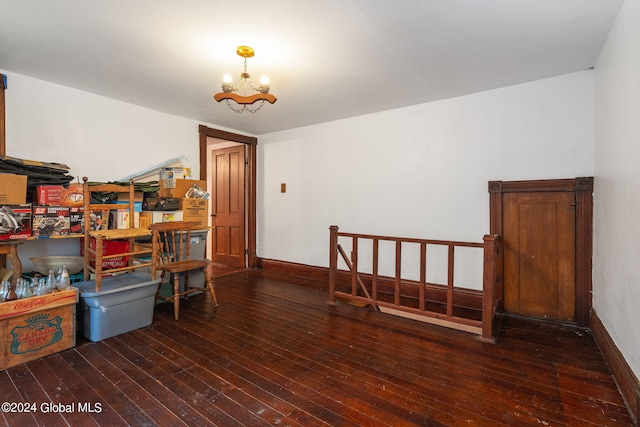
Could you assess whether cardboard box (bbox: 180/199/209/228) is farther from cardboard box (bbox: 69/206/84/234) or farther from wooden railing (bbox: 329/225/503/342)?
wooden railing (bbox: 329/225/503/342)

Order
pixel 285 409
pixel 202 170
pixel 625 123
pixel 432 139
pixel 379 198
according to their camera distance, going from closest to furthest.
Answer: pixel 285 409 → pixel 625 123 → pixel 432 139 → pixel 379 198 → pixel 202 170

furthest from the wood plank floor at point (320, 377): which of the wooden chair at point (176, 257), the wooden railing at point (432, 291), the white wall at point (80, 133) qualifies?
the white wall at point (80, 133)

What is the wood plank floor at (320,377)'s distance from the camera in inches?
66.9

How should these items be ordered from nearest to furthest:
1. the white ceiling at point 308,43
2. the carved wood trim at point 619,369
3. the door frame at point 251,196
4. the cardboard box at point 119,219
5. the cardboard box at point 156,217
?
1. the carved wood trim at point 619,369
2. the white ceiling at point 308,43
3. the cardboard box at point 119,219
4. the cardboard box at point 156,217
5. the door frame at point 251,196

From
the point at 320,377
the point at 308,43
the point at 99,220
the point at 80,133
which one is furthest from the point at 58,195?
the point at 320,377

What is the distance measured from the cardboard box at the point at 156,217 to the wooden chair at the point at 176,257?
0.27 m

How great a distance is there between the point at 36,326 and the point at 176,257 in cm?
142

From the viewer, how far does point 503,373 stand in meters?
2.15

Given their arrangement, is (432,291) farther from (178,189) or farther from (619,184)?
(178,189)

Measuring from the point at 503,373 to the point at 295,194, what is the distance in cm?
368

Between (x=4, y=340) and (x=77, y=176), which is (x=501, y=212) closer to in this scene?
(x=4, y=340)

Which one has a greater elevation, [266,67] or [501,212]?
[266,67]

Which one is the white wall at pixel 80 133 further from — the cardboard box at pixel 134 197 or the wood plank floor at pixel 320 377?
the wood plank floor at pixel 320 377

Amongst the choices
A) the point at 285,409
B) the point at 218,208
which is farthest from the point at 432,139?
the point at 218,208
